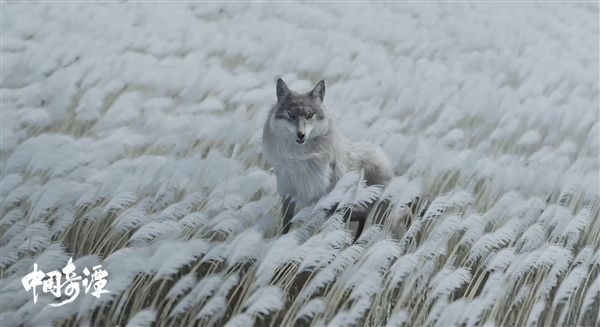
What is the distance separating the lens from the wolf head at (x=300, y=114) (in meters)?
3.21

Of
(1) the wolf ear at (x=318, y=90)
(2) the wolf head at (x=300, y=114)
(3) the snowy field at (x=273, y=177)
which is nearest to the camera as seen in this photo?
(3) the snowy field at (x=273, y=177)

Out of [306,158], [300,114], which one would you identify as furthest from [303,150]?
[300,114]

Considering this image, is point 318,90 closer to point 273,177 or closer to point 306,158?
point 306,158

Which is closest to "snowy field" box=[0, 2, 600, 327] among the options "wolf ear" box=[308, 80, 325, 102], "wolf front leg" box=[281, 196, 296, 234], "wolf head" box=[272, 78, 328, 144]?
"wolf front leg" box=[281, 196, 296, 234]

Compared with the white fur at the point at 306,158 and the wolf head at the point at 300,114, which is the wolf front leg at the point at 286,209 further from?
the wolf head at the point at 300,114

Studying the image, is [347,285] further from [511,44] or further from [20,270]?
[511,44]

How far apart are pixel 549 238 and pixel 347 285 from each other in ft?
4.52

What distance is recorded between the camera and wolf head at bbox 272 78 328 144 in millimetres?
3210

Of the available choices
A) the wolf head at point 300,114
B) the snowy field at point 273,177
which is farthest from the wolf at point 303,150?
the snowy field at point 273,177

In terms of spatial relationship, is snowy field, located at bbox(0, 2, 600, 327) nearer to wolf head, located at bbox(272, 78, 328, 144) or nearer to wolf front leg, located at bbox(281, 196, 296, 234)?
wolf front leg, located at bbox(281, 196, 296, 234)

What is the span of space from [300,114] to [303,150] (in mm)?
190

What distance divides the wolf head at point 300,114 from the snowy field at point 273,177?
0.32 meters

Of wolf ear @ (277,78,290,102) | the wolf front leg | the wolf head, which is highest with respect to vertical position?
wolf ear @ (277,78,290,102)

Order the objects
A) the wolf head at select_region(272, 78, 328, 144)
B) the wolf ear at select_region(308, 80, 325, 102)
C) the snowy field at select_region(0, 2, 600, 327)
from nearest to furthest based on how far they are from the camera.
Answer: the snowy field at select_region(0, 2, 600, 327) < the wolf head at select_region(272, 78, 328, 144) < the wolf ear at select_region(308, 80, 325, 102)
